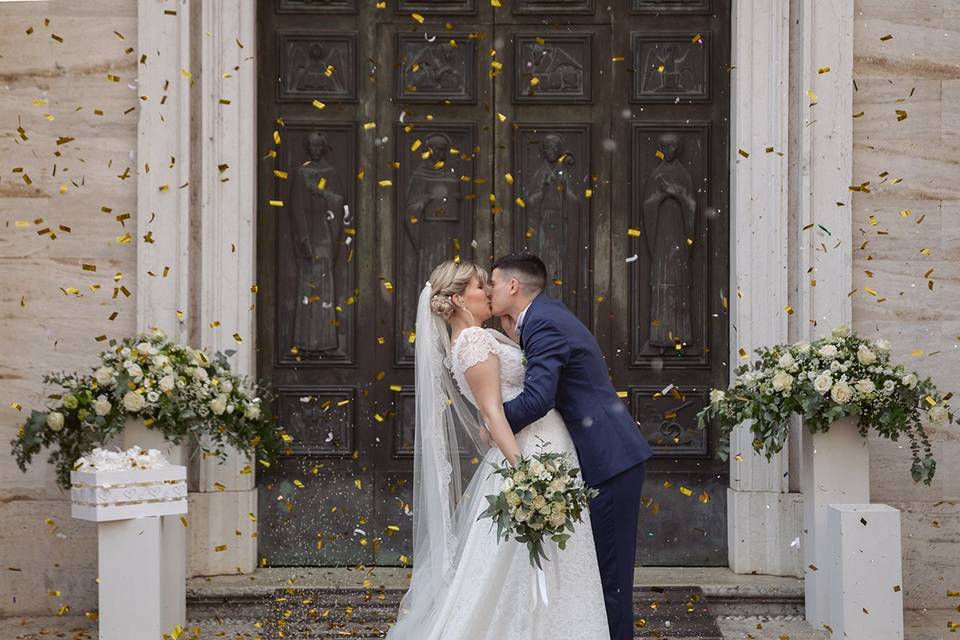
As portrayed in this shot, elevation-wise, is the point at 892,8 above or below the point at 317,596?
above

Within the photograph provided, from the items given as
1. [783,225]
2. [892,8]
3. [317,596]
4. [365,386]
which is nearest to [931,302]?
[783,225]

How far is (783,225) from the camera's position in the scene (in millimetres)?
7320

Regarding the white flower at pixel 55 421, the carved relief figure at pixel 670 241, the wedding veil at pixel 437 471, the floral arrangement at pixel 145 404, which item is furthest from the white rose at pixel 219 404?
the carved relief figure at pixel 670 241

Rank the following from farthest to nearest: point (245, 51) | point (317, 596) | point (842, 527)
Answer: point (245, 51)
point (317, 596)
point (842, 527)

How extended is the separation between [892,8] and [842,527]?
2950 mm

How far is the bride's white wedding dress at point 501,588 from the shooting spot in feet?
17.4

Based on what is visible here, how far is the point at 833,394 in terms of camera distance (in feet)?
20.7

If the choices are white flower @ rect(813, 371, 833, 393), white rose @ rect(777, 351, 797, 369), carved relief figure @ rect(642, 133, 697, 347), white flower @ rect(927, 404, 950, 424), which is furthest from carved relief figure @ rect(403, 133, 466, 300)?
white flower @ rect(927, 404, 950, 424)

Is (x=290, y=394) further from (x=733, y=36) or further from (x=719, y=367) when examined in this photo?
(x=733, y=36)

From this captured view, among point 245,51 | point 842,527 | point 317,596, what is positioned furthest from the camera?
point 245,51

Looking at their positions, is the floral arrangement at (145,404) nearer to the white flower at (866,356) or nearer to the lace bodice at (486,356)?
the lace bodice at (486,356)

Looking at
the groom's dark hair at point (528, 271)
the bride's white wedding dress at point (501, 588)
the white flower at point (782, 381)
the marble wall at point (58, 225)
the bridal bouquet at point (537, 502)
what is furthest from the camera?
the marble wall at point (58, 225)

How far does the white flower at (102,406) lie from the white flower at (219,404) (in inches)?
19.0

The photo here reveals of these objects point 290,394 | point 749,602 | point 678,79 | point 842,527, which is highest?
point 678,79
